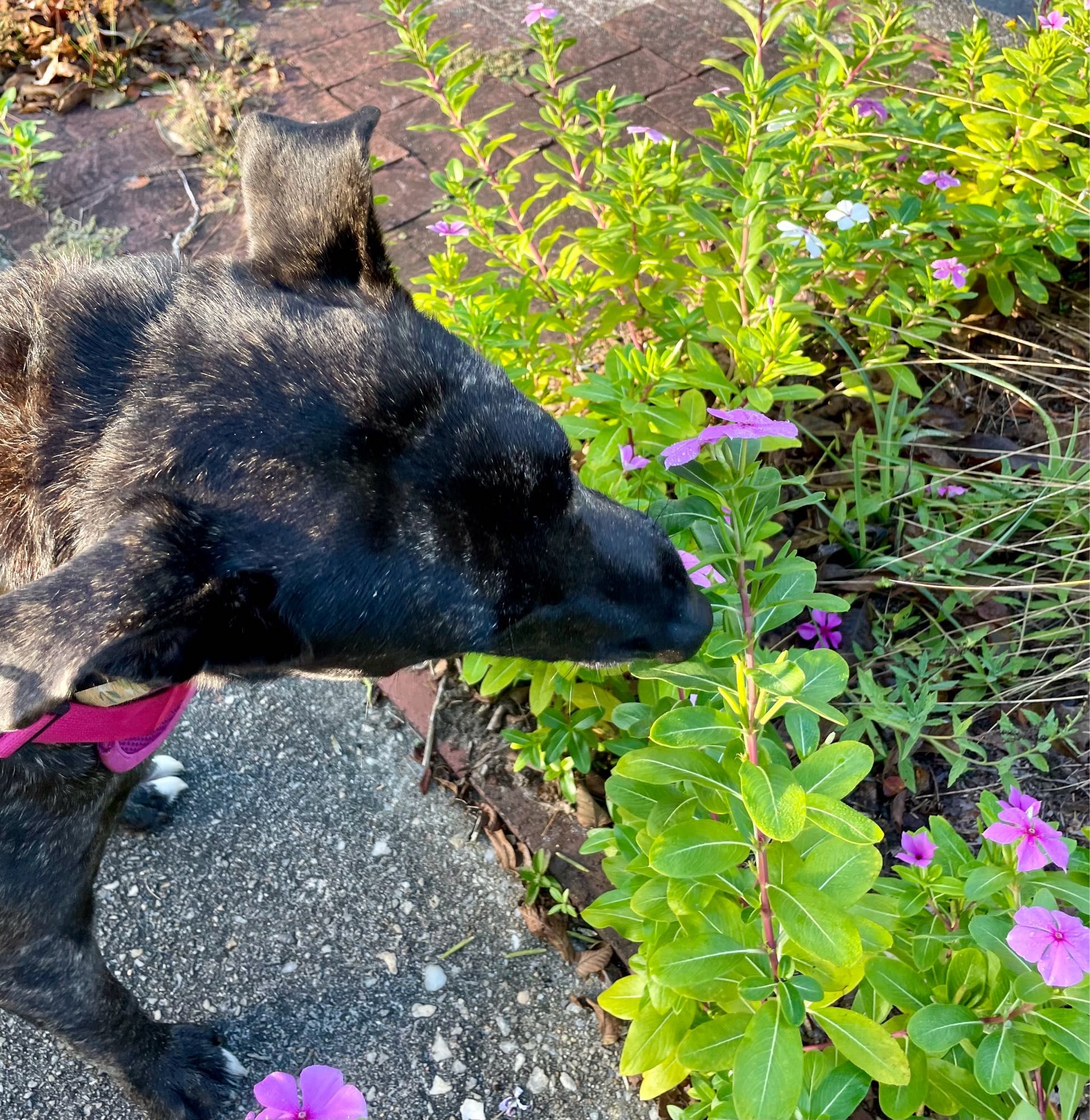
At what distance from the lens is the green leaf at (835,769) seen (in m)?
1.57

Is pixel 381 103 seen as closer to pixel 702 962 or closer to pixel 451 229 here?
pixel 451 229

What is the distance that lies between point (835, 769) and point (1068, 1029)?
20.2 inches

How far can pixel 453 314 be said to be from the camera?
2584 millimetres

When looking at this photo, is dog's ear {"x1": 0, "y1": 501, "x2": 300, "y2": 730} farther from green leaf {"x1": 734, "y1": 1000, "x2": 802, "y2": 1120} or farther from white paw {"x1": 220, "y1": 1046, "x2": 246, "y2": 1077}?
white paw {"x1": 220, "y1": 1046, "x2": 246, "y2": 1077}

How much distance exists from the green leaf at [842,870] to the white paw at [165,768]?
225cm

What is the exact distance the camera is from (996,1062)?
143 cm

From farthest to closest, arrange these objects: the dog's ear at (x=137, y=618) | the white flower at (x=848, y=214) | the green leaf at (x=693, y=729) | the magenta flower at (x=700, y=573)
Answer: the white flower at (x=848, y=214)
the magenta flower at (x=700, y=573)
the green leaf at (x=693, y=729)
the dog's ear at (x=137, y=618)

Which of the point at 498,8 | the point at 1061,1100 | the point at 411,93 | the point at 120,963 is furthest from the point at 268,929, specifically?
the point at 498,8

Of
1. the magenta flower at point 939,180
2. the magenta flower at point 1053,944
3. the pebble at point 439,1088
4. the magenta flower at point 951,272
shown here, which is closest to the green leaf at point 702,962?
the magenta flower at point 1053,944

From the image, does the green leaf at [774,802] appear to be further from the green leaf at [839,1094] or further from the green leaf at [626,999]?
the green leaf at [626,999]

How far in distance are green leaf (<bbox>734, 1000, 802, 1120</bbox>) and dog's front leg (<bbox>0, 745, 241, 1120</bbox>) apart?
62.0 inches

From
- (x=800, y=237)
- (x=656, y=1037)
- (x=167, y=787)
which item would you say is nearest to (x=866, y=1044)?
(x=656, y=1037)

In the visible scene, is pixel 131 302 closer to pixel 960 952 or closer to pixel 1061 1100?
pixel 960 952

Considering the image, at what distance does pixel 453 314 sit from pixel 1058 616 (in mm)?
2118
